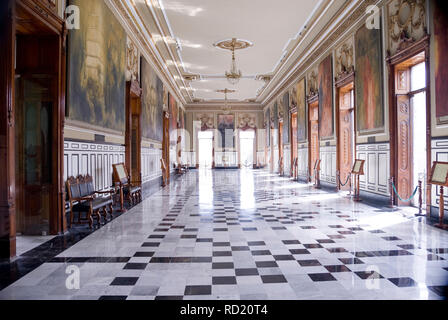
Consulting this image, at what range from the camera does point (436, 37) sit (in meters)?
6.64

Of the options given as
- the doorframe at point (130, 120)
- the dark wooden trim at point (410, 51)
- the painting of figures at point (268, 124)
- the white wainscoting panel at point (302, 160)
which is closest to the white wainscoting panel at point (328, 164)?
the white wainscoting panel at point (302, 160)

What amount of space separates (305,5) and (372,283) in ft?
28.8

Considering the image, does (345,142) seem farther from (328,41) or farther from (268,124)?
(268,124)

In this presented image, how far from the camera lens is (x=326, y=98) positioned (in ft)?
42.7

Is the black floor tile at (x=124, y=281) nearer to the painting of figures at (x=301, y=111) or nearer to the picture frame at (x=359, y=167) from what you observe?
the picture frame at (x=359, y=167)

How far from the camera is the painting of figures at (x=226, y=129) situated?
29781 mm

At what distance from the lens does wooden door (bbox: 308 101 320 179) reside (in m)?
15.2

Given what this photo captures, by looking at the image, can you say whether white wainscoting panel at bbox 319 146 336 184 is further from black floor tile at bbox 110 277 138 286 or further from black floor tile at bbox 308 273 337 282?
black floor tile at bbox 110 277 138 286

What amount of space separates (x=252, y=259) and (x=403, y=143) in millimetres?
6054

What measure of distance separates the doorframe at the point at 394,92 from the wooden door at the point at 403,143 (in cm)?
9

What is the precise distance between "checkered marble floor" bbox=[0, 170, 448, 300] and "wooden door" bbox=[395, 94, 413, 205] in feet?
3.31

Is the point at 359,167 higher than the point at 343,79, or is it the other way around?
the point at 343,79

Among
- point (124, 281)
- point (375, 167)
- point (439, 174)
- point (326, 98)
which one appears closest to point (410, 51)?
point (439, 174)

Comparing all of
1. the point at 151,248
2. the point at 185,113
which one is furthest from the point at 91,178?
the point at 185,113
